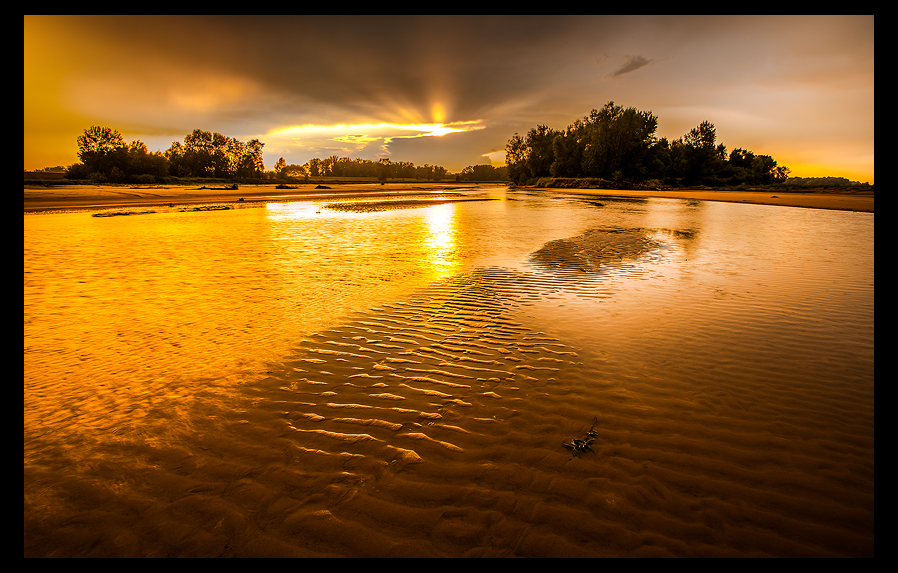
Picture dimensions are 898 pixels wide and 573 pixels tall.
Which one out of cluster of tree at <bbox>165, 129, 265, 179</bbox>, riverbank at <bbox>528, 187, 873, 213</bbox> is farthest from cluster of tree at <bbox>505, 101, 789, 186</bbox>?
cluster of tree at <bbox>165, 129, 265, 179</bbox>

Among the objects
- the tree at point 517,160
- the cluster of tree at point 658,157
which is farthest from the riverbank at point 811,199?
the tree at point 517,160

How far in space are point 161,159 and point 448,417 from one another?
339 ft

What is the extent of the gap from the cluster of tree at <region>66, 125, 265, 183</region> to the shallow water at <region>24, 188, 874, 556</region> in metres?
79.1

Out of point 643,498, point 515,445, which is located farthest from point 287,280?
point 643,498

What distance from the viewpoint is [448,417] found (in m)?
3.69

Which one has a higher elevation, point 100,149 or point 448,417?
point 100,149

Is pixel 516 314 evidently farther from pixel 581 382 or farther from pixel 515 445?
pixel 515 445

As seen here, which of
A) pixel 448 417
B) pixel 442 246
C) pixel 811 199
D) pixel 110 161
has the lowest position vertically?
pixel 448 417

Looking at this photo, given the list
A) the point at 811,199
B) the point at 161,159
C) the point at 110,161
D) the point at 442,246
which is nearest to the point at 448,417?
the point at 442,246

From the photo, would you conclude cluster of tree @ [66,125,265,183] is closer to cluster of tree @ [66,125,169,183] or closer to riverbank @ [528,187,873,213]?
cluster of tree @ [66,125,169,183]

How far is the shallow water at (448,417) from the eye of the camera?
Result: 2.47m

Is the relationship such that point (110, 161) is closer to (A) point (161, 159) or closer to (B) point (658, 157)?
(A) point (161, 159)

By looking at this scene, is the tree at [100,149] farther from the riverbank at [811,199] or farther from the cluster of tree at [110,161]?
the riverbank at [811,199]
